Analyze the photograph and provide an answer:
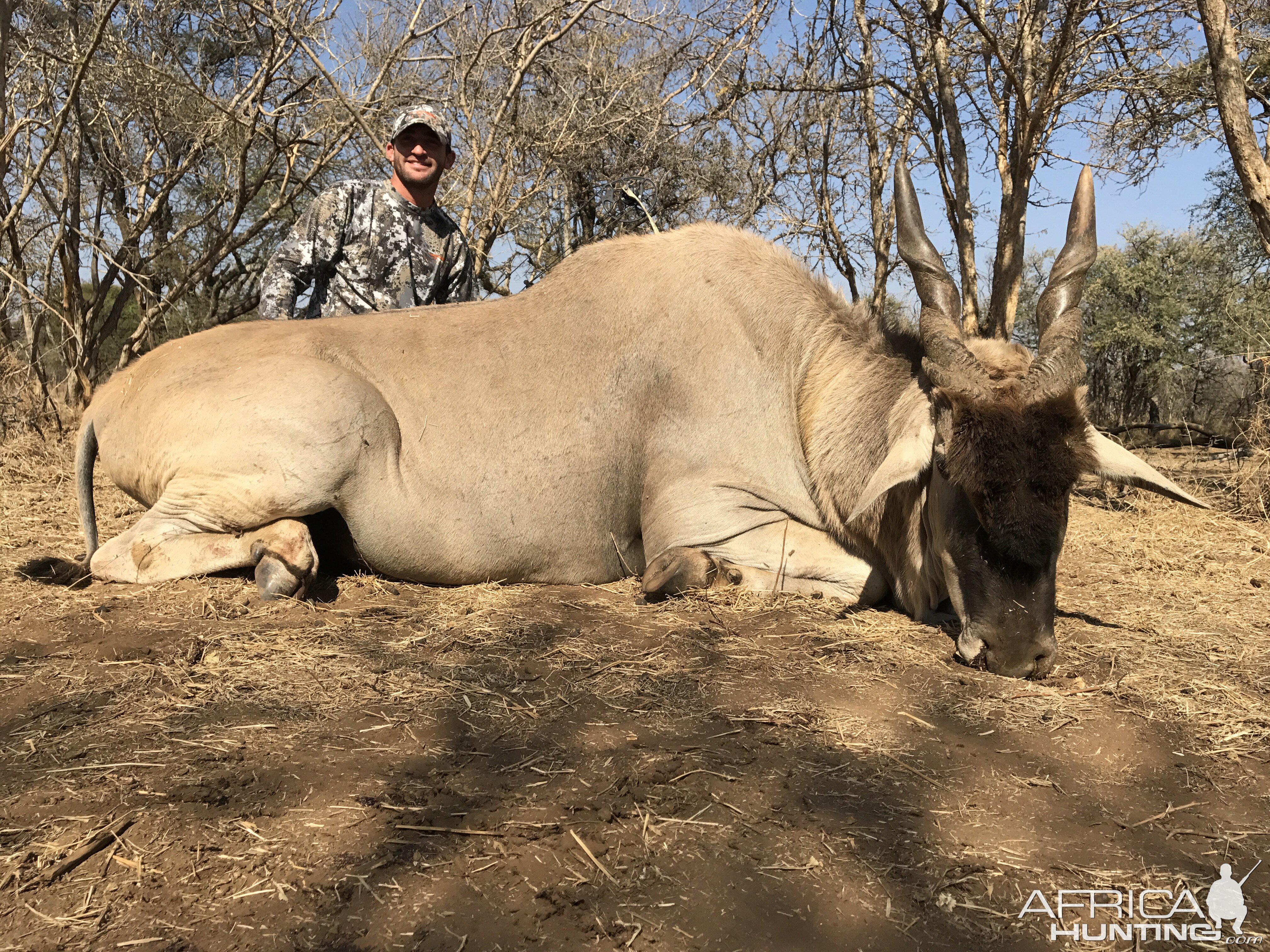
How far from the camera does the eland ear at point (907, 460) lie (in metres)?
3.58

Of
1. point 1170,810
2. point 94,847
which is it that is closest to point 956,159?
point 1170,810

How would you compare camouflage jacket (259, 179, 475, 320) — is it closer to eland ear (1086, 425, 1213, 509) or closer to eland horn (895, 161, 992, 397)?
eland horn (895, 161, 992, 397)

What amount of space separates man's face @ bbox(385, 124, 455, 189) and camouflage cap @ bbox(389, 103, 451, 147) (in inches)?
1.8

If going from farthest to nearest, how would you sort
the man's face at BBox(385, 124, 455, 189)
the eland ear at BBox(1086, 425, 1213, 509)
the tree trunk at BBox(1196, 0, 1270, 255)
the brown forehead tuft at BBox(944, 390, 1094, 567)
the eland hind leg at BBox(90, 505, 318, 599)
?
the man's face at BBox(385, 124, 455, 189)
the tree trunk at BBox(1196, 0, 1270, 255)
the eland hind leg at BBox(90, 505, 318, 599)
the eland ear at BBox(1086, 425, 1213, 509)
the brown forehead tuft at BBox(944, 390, 1094, 567)

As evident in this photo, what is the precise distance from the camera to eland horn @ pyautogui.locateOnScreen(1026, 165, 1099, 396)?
3535mm

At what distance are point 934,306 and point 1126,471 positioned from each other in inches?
41.4

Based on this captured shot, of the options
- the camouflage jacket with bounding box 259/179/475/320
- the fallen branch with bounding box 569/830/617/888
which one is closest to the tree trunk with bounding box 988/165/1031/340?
the camouflage jacket with bounding box 259/179/475/320

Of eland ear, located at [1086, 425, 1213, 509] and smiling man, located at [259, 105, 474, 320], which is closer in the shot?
eland ear, located at [1086, 425, 1213, 509]

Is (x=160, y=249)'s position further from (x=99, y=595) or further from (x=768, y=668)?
(x=768, y=668)

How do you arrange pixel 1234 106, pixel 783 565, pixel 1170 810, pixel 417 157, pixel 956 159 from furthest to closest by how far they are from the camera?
pixel 956 159, pixel 417 157, pixel 1234 106, pixel 783 565, pixel 1170 810

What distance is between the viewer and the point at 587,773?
7.87ft

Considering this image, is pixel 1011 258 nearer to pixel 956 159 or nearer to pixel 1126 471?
pixel 956 159

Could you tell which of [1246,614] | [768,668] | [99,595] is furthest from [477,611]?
[1246,614]

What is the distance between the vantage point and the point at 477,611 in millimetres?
3840
